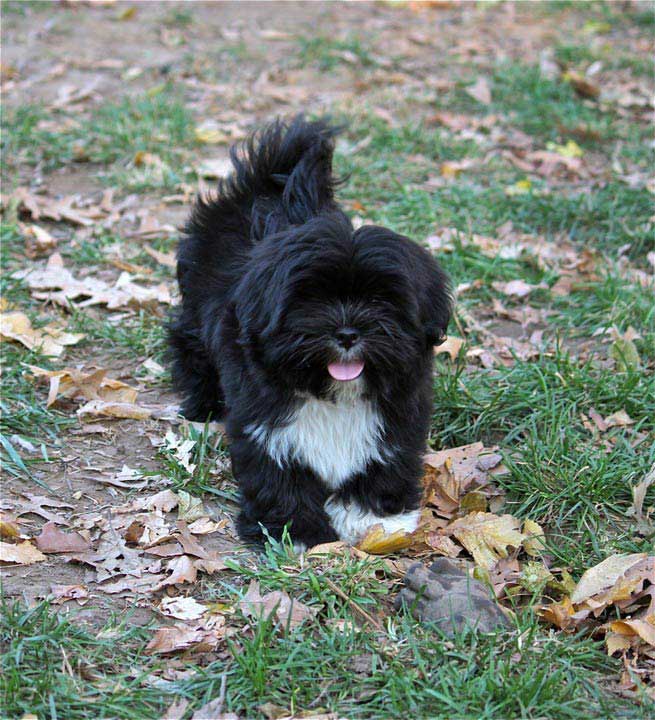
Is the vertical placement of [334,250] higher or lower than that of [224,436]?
higher

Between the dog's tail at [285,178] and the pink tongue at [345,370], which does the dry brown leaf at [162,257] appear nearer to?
the dog's tail at [285,178]

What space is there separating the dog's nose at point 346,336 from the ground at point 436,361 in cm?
81

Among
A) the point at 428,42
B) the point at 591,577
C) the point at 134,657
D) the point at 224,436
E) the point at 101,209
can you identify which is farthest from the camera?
the point at 428,42

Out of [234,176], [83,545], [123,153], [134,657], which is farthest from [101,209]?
[134,657]

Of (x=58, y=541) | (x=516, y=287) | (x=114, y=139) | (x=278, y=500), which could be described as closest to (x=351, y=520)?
(x=278, y=500)

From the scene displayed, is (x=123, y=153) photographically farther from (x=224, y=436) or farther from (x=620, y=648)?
(x=620, y=648)

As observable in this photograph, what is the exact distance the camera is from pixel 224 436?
462 centimetres

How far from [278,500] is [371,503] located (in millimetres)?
379

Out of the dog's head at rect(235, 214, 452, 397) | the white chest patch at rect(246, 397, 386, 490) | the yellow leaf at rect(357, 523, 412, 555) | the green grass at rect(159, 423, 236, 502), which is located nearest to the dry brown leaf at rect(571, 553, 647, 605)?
the yellow leaf at rect(357, 523, 412, 555)

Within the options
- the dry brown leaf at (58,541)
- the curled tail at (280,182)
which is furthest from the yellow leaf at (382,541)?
the curled tail at (280,182)

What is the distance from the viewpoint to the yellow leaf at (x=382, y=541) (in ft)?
12.8

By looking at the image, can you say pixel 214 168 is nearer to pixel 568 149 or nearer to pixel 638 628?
pixel 568 149

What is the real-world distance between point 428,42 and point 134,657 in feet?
26.0

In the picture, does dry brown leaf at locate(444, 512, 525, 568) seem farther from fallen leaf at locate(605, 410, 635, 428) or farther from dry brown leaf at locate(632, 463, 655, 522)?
fallen leaf at locate(605, 410, 635, 428)
